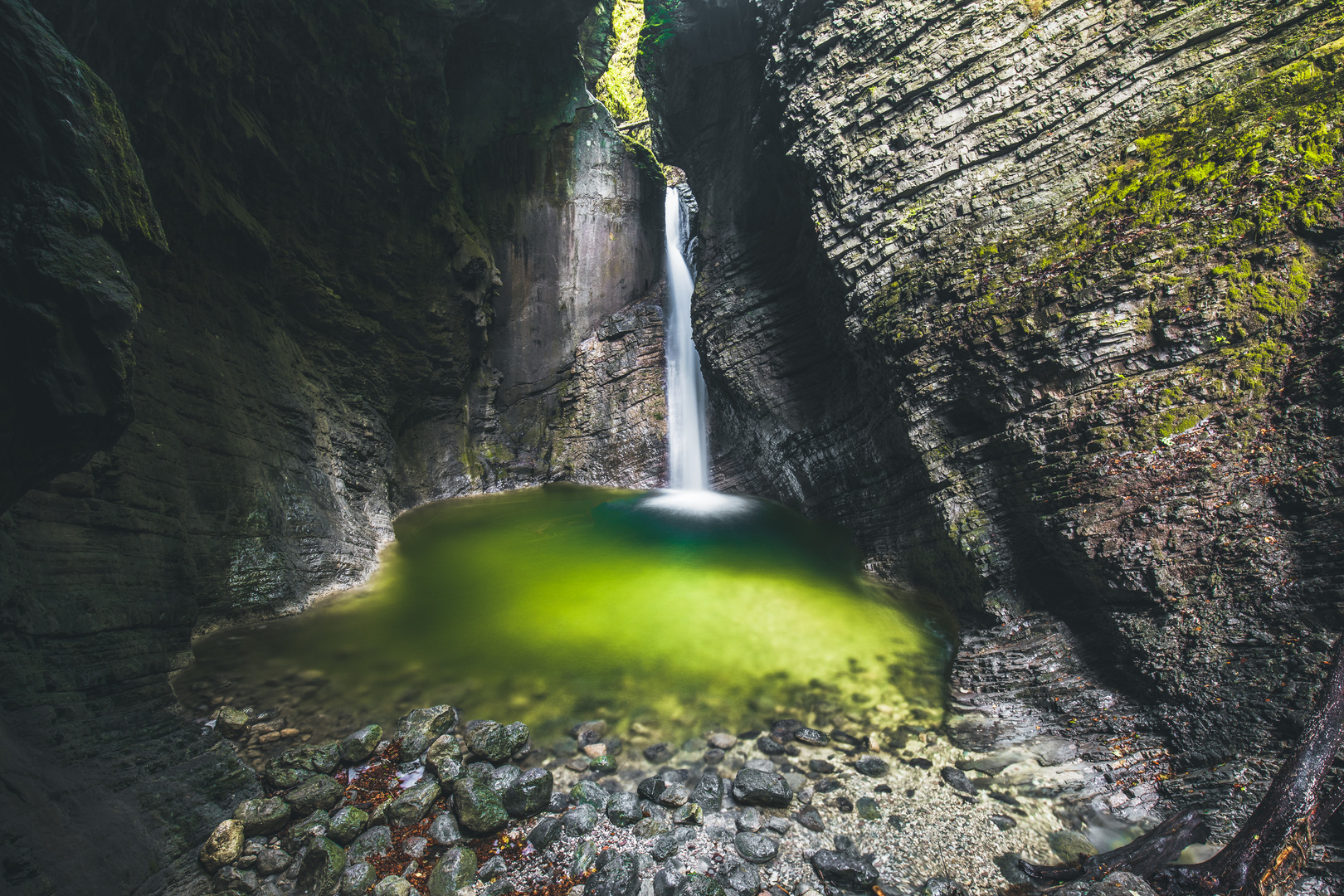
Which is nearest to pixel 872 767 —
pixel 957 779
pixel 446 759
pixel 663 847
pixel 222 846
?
pixel 957 779

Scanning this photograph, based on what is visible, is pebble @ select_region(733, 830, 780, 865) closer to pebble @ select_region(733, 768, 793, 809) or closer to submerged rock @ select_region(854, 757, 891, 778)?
pebble @ select_region(733, 768, 793, 809)

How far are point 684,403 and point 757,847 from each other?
41.8ft

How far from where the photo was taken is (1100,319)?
5.01 meters

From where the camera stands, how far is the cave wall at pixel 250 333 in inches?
101

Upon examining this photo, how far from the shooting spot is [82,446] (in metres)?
2.59

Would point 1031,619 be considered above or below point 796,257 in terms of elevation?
below

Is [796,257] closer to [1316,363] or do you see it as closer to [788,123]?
[788,123]

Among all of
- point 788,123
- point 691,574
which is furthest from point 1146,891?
point 788,123

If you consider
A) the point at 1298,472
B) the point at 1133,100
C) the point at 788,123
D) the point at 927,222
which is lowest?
the point at 1298,472

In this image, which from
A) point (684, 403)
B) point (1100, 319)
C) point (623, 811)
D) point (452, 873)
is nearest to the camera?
point (452, 873)

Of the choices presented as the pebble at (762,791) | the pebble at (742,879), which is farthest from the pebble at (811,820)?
the pebble at (742,879)

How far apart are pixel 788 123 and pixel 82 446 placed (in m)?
9.72

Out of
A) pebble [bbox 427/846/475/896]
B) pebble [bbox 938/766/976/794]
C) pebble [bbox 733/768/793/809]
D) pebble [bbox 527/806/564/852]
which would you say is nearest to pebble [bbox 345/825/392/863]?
pebble [bbox 427/846/475/896]

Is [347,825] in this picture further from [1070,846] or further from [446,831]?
[1070,846]
